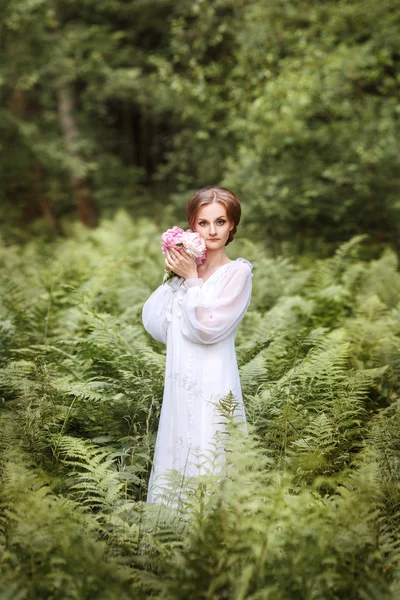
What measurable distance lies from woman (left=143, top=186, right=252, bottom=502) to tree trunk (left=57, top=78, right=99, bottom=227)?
38.2 ft

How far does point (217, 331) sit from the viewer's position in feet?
12.5

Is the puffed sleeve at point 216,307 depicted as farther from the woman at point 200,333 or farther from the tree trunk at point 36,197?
the tree trunk at point 36,197

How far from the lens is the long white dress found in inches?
150

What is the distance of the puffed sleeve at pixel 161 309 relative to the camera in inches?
160

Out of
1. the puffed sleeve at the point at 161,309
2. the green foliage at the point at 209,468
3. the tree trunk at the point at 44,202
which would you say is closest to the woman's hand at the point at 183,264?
the puffed sleeve at the point at 161,309

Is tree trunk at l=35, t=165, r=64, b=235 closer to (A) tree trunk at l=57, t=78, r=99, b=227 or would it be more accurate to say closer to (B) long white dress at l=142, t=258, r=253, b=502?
(A) tree trunk at l=57, t=78, r=99, b=227

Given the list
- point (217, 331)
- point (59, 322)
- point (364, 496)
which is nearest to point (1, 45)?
point (59, 322)

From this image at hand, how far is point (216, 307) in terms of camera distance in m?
3.80

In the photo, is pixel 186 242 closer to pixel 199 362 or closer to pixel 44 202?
pixel 199 362

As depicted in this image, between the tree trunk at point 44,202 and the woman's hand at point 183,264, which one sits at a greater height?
the tree trunk at point 44,202

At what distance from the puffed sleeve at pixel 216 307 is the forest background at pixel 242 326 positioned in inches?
18.0

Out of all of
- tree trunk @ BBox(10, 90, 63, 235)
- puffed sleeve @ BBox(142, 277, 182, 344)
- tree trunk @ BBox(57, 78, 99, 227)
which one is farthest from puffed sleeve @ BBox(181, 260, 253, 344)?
tree trunk @ BBox(10, 90, 63, 235)

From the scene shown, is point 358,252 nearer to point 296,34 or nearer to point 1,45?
point 296,34

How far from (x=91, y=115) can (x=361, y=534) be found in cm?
2028
